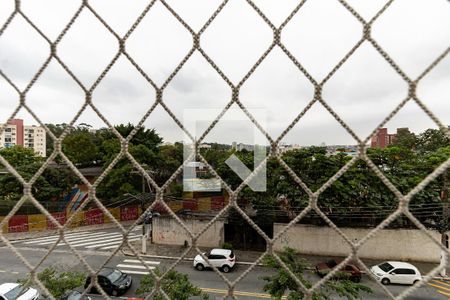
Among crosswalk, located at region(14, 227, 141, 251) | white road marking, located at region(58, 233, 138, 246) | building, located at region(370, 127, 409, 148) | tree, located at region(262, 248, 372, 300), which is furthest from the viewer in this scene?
white road marking, located at region(58, 233, 138, 246)

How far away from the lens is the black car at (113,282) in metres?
3.82

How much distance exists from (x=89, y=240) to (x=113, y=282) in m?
2.80

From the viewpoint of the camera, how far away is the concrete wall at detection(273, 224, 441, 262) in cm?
460

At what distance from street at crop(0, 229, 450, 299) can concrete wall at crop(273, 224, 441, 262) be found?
0.61 m

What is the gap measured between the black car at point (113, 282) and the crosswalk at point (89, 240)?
1.70 metres

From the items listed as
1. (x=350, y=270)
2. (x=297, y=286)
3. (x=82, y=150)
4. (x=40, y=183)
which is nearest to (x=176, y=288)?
(x=297, y=286)

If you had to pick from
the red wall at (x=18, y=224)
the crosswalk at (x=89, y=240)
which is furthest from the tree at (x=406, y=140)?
the red wall at (x=18, y=224)

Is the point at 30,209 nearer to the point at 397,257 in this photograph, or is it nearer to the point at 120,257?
the point at 120,257

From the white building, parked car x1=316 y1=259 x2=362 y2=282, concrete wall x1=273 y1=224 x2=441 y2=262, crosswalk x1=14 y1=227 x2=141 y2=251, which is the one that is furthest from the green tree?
the white building

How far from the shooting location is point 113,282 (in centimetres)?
387

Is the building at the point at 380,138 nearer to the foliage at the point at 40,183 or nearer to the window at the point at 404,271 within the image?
the window at the point at 404,271

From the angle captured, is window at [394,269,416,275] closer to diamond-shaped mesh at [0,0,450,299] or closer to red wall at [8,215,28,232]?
diamond-shaped mesh at [0,0,450,299]

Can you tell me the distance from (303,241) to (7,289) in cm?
416

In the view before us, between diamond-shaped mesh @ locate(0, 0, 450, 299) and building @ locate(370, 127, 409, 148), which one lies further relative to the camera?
building @ locate(370, 127, 409, 148)
